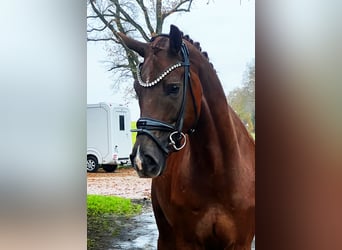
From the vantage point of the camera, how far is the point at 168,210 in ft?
6.49

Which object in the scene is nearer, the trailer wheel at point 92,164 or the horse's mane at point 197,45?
the horse's mane at point 197,45

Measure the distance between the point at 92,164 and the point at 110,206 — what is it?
9.1 inches

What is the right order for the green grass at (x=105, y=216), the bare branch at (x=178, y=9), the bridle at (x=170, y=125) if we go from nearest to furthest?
the bridle at (x=170, y=125), the bare branch at (x=178, y=9), the green grass at (x=105, y=216)

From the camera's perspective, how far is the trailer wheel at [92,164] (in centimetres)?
211

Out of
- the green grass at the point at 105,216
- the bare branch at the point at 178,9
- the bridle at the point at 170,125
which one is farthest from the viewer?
the green grass at the point at 105,216

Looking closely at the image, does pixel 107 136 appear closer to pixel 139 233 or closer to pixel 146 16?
pixel 139 233

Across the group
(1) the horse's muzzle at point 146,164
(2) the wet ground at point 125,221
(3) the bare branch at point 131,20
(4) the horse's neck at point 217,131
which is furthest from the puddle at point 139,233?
(3) the bare branch at point 131,20

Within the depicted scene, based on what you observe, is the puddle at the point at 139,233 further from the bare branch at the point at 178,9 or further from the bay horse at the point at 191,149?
the bare branch at the point at 178,9

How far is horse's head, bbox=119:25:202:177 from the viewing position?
6.05 feet

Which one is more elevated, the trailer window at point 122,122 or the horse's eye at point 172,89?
the horse's eye at point 172,89
